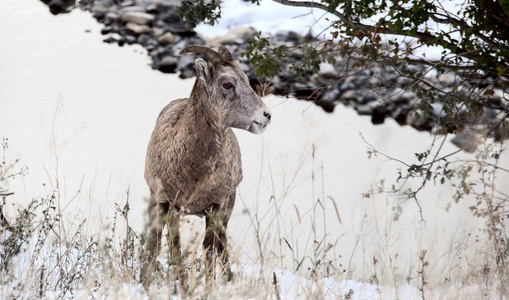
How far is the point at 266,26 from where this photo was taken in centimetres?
1602

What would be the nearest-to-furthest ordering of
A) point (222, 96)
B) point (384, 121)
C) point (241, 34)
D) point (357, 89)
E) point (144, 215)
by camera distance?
point (144, 215), point (222, 96), point (384, 121), point (357, 89), point (241, 34)

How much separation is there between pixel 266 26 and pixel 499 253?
12.5 meters

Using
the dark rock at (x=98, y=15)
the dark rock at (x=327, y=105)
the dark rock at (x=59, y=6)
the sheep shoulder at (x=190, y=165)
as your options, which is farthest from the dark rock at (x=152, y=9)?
the sheep shoulder at (x=190, y=165)

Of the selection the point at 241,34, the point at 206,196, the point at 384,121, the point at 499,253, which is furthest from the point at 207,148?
the point at 241,34

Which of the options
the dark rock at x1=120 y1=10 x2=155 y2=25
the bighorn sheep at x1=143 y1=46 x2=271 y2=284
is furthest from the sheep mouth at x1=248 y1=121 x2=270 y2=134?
the dark rock at x1=120 y1=10 x2=155 y2=25

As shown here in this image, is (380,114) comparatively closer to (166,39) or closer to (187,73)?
(187,73)

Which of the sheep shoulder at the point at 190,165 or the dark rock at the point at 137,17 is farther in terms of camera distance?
the dark rock at the point at 137,17

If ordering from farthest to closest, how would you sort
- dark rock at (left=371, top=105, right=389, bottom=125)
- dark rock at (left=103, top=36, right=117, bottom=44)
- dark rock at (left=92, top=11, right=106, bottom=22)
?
dark rock at (left=92, top=11, right=106, bottom=22), dark rock at (left=103, top=36, right=117, bottom=44), dark rock at (left=371, top=105, right=389, bottom=125)

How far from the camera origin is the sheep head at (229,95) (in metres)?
4.75

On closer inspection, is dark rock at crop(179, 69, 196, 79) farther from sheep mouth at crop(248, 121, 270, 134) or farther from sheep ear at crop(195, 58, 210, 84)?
sheep mouth at crop(248, 121, 270, 134)

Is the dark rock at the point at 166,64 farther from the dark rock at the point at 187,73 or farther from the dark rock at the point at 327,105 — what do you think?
the dark rock at the point at 327,105

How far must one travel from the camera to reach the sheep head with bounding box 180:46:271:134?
15.6 ft

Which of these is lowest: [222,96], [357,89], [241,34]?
[222,96]

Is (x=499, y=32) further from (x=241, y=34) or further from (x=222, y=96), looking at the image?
(x=241, y=34)
